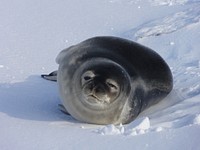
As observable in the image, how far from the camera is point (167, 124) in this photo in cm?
371

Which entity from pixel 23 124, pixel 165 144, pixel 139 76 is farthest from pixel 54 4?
pixel 165 144

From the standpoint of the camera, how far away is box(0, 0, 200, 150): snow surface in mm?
3520

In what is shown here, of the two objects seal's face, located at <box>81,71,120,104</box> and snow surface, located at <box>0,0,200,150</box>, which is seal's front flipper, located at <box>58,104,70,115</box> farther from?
seal's face, located at <box>81,71,120,104</box>

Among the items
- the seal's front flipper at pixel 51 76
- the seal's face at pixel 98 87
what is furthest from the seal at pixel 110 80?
the seal's front flipper at pixel 51 76

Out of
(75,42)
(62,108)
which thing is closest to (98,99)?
(62,108)

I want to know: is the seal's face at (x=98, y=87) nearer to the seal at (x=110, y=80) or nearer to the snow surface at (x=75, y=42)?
the seal at (x=110, y=80)

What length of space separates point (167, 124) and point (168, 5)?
12.9 ft

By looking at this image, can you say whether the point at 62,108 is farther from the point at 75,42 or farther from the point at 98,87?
the point at 75,42

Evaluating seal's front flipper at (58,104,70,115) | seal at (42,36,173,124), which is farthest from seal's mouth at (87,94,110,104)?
seal's front flipper at (58,104,70,115)

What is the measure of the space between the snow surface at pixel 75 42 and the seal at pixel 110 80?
94mm

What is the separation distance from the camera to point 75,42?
634cm

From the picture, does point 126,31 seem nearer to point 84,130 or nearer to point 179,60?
point 179,60

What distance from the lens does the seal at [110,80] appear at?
3943 millimetres

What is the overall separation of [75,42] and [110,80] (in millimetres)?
2493
